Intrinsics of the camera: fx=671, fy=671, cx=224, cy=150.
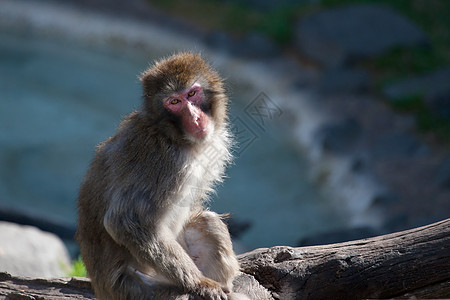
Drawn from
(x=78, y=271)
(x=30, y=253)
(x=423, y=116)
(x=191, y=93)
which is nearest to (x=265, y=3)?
(x=423, y=116)

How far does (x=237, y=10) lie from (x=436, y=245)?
34.0 feet

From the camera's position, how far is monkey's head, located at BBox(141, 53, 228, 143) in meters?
3.95

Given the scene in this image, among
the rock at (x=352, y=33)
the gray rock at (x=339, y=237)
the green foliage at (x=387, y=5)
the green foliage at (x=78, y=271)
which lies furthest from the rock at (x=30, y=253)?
the rock at (x=352, y=33)

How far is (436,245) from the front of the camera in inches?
157

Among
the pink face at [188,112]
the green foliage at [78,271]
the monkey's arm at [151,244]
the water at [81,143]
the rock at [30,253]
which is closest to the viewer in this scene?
the monkey's arm at [151,244]

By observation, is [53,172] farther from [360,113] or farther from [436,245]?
[436,245]

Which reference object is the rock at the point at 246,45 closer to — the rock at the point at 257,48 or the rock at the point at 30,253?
the rock at the point at 257,48

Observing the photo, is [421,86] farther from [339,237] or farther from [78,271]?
[78,271]

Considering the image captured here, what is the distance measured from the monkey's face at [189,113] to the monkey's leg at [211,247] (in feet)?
1.91

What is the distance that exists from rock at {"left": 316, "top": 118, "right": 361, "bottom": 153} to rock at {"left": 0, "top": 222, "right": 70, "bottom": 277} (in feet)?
14.9

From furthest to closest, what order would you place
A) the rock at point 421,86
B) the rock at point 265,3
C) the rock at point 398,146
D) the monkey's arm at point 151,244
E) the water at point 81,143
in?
the rock at point 265,3 < the rock at point 421,86 < the rock at point 398,146 < the water at point 81,143 < the monkey's arm at point 151,244

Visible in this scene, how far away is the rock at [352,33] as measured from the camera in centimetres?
1169

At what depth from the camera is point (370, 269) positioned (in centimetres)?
403

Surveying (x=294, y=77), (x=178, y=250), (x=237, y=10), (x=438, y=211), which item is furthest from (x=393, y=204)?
(x=237, y=10)
